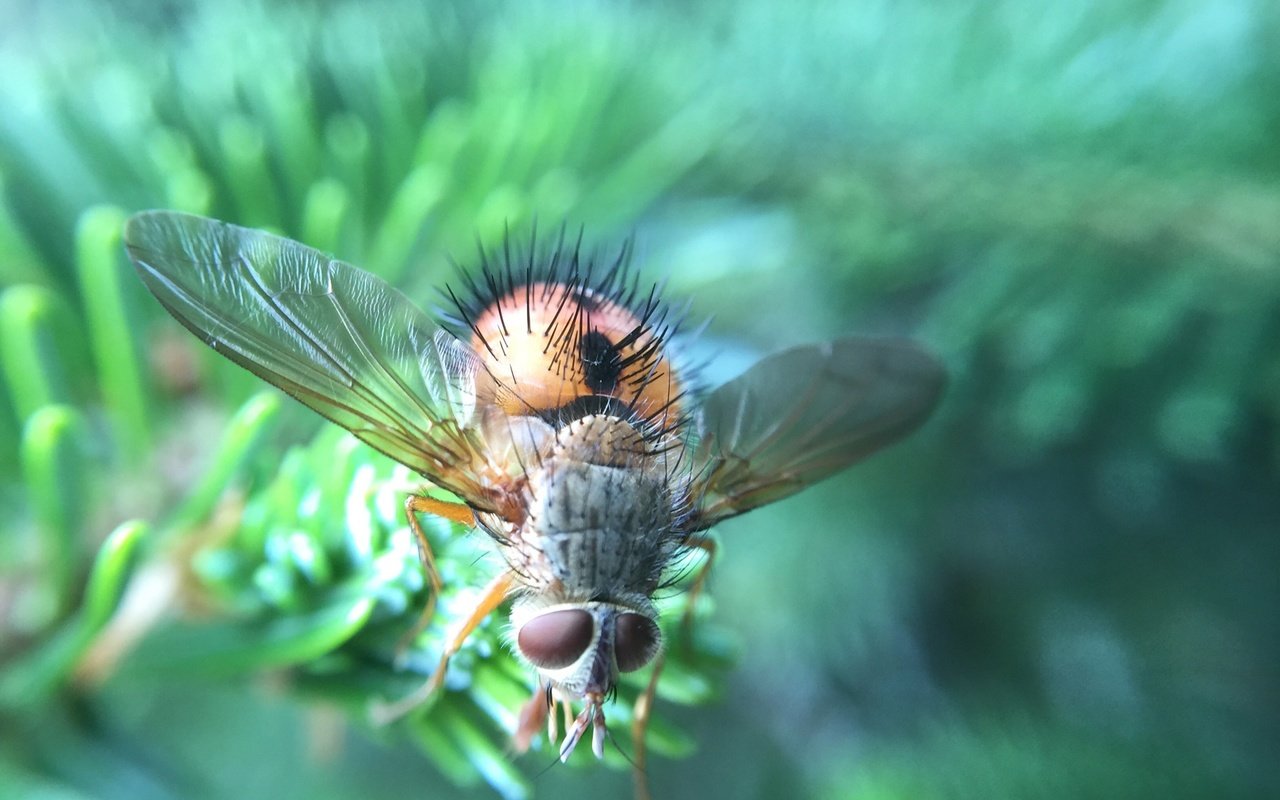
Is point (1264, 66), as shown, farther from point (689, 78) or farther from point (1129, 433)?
point (689, 78)

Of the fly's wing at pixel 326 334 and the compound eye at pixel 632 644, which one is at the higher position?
the fly's wing at pixel 326 334

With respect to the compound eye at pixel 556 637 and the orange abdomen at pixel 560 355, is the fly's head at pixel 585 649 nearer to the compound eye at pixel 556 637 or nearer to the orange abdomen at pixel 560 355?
the compound eye at pixel 556 637

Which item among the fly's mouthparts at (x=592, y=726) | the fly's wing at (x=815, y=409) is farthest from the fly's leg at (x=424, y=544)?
the fly's wing at (x=815, y=409)

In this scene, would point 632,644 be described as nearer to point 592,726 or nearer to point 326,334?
point 592,726

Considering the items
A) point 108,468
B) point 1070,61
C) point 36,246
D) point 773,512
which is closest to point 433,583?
point 108,468

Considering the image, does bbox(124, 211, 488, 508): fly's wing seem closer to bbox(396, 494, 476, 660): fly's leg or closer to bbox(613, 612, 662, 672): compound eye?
bbox(396, 494, 476, 660): fly's leg

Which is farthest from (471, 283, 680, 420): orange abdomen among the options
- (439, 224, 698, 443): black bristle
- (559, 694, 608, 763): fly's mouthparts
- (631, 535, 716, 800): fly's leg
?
(559, 694, 608, 763): fly's mouthparts
